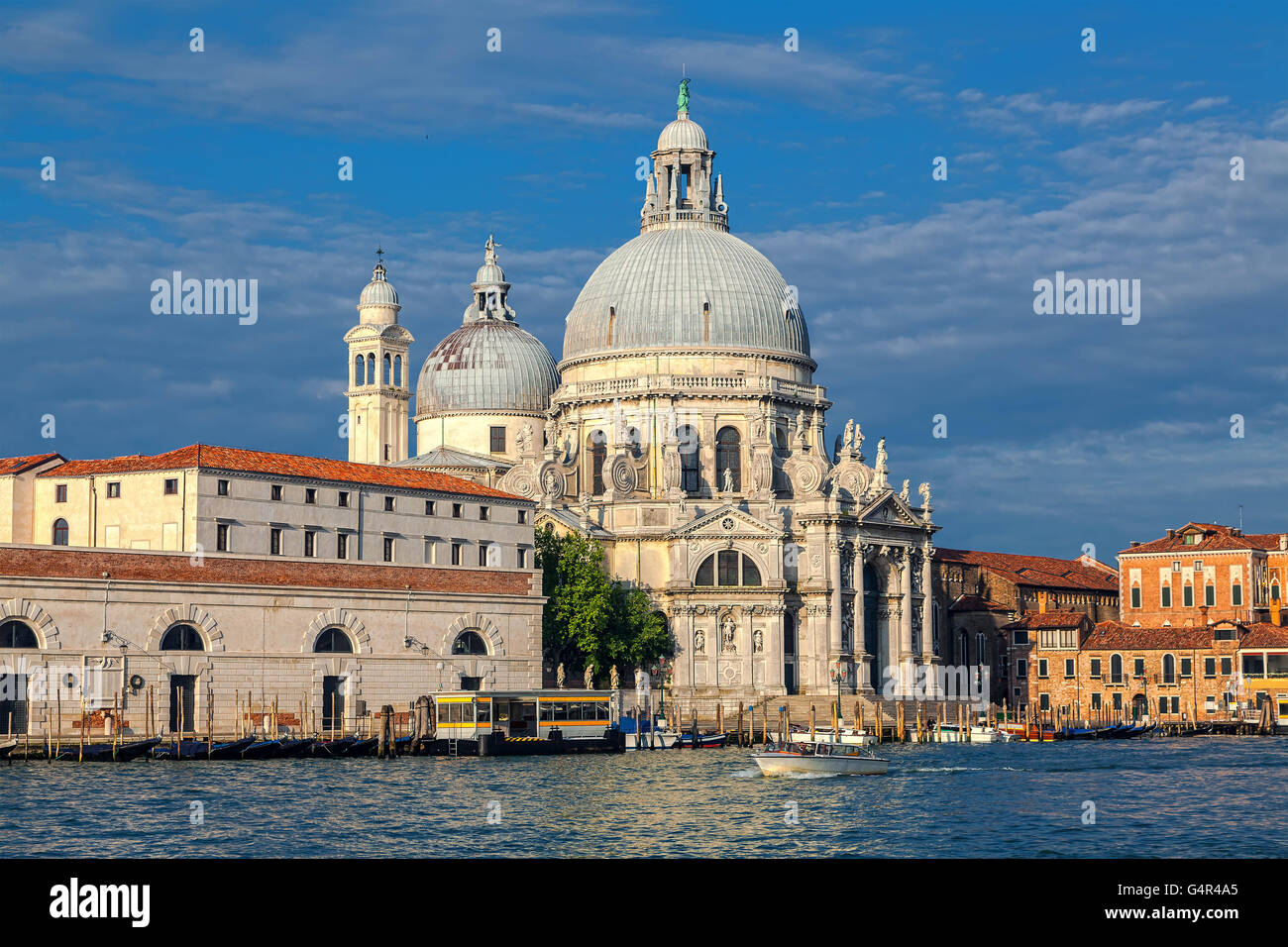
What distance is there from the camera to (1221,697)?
81.3 metres

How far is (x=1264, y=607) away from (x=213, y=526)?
55.2 metres

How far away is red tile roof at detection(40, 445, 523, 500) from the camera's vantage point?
178 feet

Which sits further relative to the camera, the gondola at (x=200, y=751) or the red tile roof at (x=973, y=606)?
the red tile roof at (x=973, y=606)

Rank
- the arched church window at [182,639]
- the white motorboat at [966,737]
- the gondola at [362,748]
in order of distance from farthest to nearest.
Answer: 1. the white motorboat at [966,737]
2. the arched church window at [182,639]
3. the gondola at [362,748]

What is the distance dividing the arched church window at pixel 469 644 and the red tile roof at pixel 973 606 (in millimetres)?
38132

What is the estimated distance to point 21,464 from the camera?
56594 mm

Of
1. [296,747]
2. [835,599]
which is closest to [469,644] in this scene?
[296,747]

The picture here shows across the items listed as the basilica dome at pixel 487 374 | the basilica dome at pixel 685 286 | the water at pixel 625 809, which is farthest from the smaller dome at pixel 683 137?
the water at pixel 625 809

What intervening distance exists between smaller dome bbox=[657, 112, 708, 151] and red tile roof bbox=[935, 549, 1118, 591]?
1026 inches

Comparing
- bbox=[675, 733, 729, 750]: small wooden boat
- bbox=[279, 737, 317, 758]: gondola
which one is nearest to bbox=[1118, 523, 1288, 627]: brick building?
bbox=[675, 733, 729, 750]: small wooden boat

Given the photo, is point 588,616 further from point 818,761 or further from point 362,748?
point 818,761

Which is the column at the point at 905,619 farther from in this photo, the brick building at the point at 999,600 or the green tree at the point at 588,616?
the green tree at the point at 588,616

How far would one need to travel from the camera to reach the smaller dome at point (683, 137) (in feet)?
283
